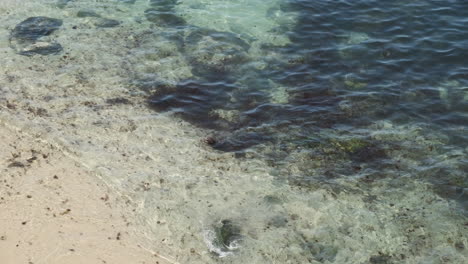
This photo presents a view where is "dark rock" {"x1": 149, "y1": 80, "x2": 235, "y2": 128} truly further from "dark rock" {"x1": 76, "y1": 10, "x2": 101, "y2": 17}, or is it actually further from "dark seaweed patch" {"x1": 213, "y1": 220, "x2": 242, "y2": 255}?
"dark rock" {"x1": 76, "y1": 10, "x2": 101, "y2": 17}

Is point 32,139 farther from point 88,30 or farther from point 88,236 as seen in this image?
point 88,30

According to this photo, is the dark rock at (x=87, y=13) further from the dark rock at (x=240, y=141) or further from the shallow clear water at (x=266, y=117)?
the dark rock at (x=240, y=141)

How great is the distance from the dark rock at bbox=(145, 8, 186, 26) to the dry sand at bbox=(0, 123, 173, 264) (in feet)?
27.0

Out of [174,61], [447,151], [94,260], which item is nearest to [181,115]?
[174,61]

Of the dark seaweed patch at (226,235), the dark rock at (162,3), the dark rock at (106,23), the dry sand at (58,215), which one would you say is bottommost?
the dark seaweed patch at (226,235)

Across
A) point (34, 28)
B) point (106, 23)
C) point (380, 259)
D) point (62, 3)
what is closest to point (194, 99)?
point (106, 23)

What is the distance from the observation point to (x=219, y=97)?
14.0 m

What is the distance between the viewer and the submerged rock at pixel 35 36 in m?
15.8

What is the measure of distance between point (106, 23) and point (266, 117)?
26.0 ft

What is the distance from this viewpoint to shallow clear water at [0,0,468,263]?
9.84 meters

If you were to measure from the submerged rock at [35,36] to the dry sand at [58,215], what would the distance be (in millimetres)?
5465

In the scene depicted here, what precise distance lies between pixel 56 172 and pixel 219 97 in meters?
5.21

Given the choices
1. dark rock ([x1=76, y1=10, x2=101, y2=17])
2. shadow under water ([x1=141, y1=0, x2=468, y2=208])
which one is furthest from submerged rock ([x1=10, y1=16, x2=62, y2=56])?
shadow under water ([x1=141, y1=0, x2=468, y2=208])

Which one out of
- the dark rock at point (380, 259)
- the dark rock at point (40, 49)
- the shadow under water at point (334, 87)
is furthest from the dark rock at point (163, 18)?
the dark rock at point (380, 259)
